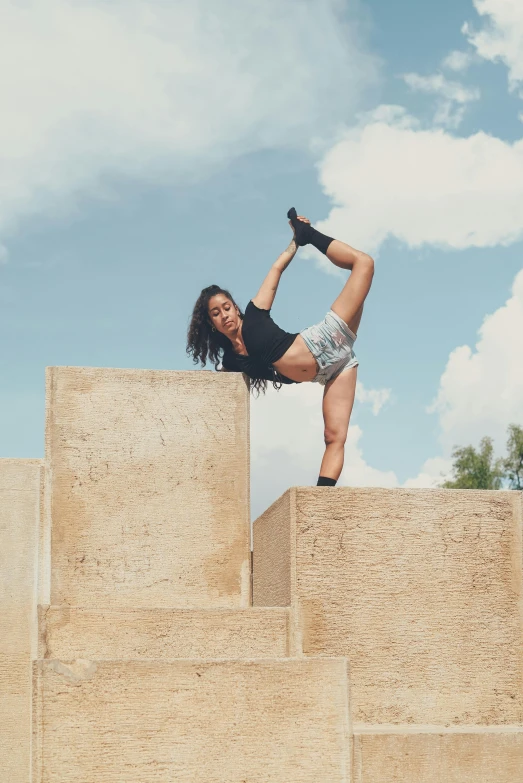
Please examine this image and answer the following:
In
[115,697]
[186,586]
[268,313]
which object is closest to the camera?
[115,697]

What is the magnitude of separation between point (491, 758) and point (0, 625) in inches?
103

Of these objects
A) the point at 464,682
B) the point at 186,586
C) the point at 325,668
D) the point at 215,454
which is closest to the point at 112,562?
the point at 186,586

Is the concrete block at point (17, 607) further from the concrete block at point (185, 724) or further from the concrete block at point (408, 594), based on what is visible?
the concrete block at point (408, 594)

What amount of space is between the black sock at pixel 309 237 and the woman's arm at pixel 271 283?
13 centimetres

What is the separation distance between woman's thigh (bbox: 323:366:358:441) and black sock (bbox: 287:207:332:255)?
0.82 m

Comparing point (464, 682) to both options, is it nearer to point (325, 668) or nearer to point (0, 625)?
point (325, 668)

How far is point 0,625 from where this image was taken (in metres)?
5.05

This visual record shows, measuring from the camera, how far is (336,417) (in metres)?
5.82

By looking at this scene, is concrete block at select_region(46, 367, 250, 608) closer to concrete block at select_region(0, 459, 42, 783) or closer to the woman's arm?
concrete block at select_region(0, 459, 42, 783)

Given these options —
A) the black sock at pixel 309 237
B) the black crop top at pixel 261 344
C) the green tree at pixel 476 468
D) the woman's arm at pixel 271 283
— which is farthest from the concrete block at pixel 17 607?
the green tree at pixel 476 468

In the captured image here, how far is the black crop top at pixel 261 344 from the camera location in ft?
18.9

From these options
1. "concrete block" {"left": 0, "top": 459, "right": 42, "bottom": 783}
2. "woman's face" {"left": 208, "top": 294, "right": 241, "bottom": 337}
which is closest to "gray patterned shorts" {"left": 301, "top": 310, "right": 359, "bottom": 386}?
"woman's face" {"left": 208, "top": 294, "right": 241, "bottom": 337}

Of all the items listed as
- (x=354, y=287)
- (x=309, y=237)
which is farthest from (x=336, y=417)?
(x=309, y=237)

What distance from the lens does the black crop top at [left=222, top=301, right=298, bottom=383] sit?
5766 millimetres
